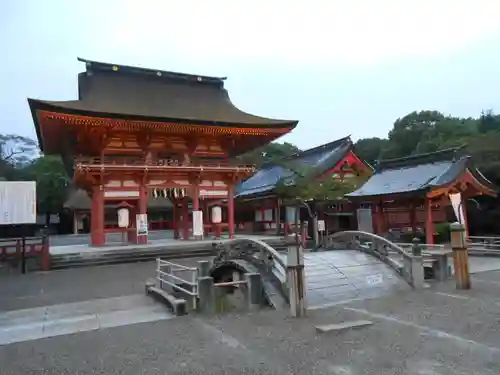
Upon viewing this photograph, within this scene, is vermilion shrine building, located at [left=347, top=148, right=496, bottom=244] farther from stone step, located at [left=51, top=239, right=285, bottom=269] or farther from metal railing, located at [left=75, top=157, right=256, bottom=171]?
stone step, located at [left=51, top=239, right=285, bottom=269]

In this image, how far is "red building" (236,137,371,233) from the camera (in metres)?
28.4

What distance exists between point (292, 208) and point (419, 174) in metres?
8.02

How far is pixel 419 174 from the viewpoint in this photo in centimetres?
2197

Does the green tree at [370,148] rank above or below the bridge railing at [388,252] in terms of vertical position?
above

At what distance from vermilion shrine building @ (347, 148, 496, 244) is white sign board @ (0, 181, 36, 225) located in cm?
1573

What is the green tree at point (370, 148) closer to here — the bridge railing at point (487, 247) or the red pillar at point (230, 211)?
the red pillar at point (230, 211)

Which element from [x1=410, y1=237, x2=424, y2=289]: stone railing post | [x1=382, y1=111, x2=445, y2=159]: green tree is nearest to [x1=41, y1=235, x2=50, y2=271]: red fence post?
[x1=410, y1=237, x2=424, y2=289]: stone railing post

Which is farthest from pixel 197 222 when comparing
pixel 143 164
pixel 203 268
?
pixel 203 268

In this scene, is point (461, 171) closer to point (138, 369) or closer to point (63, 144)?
point (138, 369)

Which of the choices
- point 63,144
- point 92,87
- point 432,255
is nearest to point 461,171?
point 432,255

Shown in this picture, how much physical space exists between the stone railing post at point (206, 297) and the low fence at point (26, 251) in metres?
10.2

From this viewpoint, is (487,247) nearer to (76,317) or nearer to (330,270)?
(330,270)

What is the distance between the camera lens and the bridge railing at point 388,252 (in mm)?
10477

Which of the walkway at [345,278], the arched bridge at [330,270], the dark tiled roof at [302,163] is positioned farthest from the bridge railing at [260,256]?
the dark tiled roof at [302,163]
